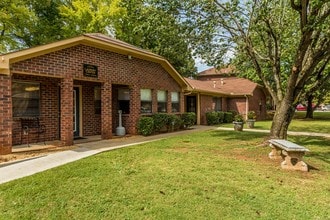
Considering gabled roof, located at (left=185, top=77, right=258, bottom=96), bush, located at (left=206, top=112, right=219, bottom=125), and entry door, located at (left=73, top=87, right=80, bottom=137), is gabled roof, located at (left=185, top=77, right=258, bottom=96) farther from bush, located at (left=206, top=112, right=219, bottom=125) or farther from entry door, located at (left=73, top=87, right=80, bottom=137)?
entry door, located at (left=73, top=87, right=80, bottom=137)

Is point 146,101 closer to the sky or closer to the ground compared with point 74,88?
closer to the ground

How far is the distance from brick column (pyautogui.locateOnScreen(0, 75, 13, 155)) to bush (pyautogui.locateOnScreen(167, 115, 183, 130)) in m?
8.64

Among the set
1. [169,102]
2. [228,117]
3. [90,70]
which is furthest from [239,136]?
[228,117]

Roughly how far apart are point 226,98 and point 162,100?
12.6 m

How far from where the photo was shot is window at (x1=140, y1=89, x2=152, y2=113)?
13.9 metres

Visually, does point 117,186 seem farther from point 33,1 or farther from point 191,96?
point 33,1

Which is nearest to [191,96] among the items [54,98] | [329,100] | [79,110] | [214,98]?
[214,98]

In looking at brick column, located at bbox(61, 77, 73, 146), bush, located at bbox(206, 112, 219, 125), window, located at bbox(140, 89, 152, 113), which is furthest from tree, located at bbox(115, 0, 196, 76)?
bush, located at bbox(206, 112, 219, 125)

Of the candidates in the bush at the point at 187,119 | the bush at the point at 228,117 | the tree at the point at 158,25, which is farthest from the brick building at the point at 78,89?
the bush at the point at 228,117

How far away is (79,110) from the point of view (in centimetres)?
1202

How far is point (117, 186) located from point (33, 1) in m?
26.5

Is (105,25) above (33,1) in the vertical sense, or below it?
below

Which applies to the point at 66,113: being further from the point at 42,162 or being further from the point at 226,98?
the point at 226,98

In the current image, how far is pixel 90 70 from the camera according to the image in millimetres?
10625
